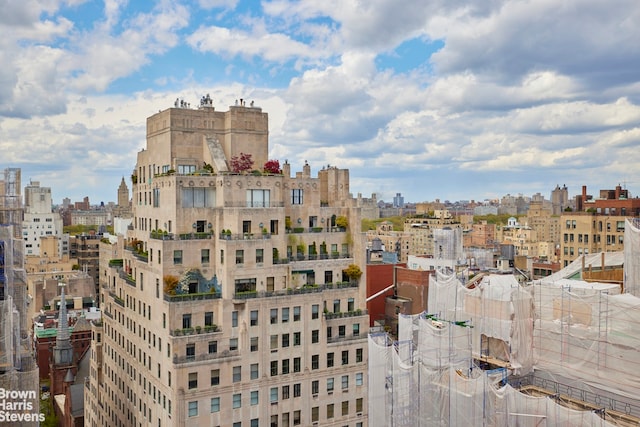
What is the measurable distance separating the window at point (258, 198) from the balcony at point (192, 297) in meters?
10.8

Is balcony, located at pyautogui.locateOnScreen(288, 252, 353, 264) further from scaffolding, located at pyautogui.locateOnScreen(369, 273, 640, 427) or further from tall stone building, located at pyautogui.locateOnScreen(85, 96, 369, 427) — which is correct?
scaffolding, located at pyautogui.locateOnScreen(369, 273, 640, 427)

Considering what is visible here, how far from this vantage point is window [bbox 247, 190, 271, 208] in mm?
69438

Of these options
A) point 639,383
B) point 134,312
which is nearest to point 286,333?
point 134,312

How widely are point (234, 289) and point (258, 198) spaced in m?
11.1

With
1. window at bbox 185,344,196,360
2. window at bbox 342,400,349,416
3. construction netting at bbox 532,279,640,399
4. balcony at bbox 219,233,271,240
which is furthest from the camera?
window at bbox 342,400,349,416

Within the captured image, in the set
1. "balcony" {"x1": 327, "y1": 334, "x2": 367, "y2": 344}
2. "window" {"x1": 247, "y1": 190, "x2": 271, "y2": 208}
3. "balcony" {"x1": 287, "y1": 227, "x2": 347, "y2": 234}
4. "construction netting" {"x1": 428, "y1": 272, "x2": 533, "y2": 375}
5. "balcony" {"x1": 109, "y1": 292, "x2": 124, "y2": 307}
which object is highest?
"window" {"x1": 247, "y1": 190, "x2": 271, "y2": 208}

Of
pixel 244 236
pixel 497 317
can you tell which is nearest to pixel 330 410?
pixel 244 236

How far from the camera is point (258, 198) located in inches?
2756

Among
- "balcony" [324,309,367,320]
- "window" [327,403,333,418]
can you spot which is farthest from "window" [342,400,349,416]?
"balcony" [324,309,367,320]

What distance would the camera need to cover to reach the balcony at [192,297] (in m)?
62.6

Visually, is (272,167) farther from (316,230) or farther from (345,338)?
(345,338)

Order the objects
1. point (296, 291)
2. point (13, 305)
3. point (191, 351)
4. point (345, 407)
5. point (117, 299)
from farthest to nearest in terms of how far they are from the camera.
→ point (117, 299) < point (345, 407) < point (296, 291) < point (191, 351) < point (13, 305)

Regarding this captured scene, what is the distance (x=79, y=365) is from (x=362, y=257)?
64483 millimetres

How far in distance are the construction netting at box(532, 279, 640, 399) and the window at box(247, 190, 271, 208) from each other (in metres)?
31.7
